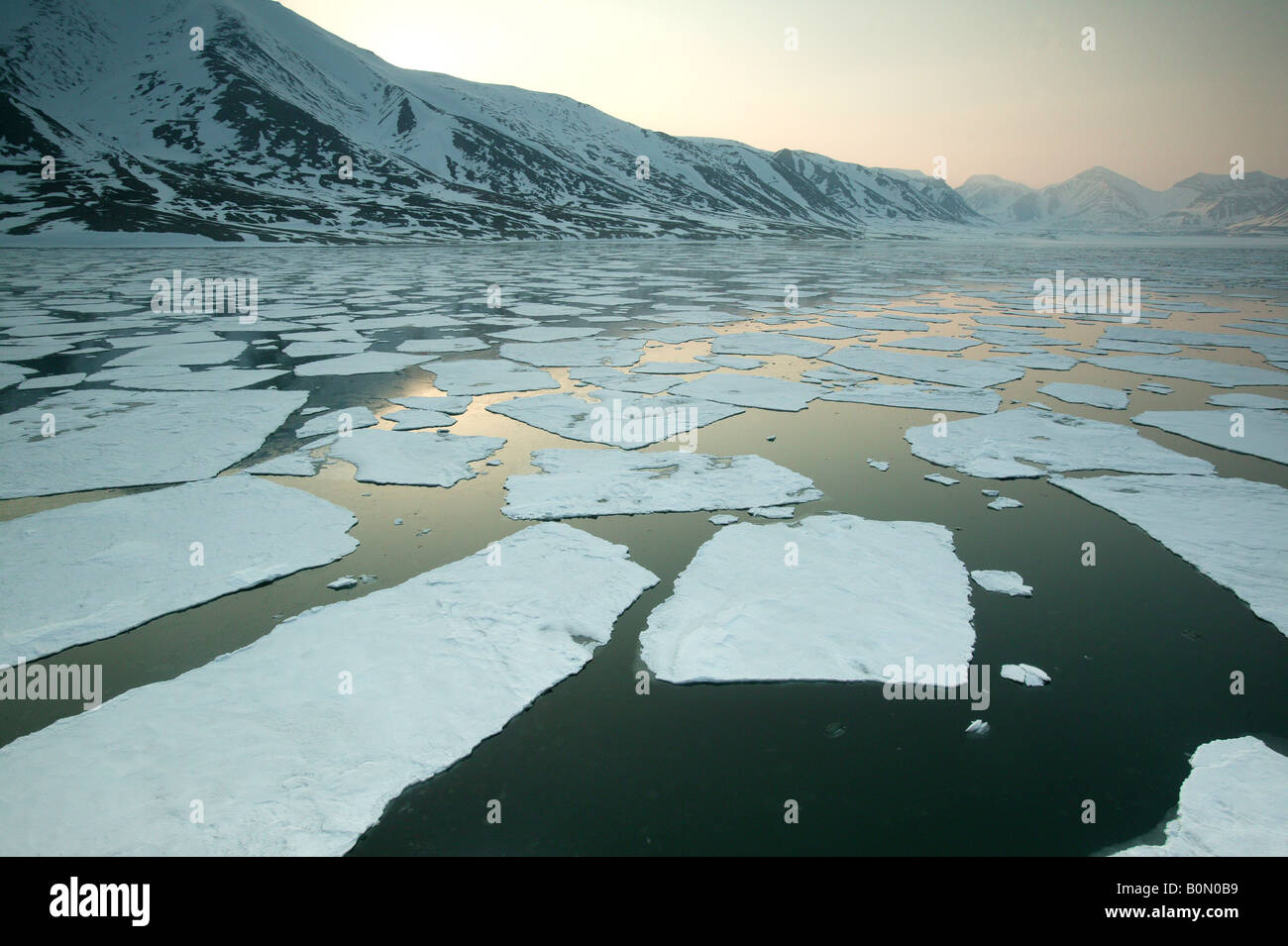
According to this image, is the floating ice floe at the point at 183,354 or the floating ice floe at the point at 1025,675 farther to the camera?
the floating ice floe at the point at 183,354

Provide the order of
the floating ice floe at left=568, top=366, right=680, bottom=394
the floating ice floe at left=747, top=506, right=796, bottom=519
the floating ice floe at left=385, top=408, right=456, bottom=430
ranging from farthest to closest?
the floating ice floe at left=568, top=366, right=680, bottom=394, the floating ice floe at left=385, top=408, right=456, bottom=430, the floating ice floe at left=747, top=506, right=796, bottom=519

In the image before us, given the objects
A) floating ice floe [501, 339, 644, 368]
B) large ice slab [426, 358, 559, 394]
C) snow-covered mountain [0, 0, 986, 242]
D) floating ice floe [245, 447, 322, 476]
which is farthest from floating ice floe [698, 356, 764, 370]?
snow-covered mountain [0, 0, 986, 242]

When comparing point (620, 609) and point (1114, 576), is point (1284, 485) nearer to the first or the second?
point (1114, 576)

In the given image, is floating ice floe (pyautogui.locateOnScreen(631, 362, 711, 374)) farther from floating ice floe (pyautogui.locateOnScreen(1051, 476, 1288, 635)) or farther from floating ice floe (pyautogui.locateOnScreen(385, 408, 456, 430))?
floating ice floe (pyautogui.locateOnScreen(1051, 476, 1288, 635))

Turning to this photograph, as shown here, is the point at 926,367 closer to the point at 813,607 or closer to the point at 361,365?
the point at 813,607


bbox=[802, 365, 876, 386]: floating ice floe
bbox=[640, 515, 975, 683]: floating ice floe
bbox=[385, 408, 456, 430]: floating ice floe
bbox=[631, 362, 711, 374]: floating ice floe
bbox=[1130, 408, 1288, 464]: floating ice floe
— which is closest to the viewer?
bbox=[640, 515, 975, 683]: floating ice floe

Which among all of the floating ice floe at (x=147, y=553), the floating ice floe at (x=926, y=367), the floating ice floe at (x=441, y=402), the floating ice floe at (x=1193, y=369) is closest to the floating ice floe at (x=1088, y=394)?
the floating ice floe at (x=926, y=367)

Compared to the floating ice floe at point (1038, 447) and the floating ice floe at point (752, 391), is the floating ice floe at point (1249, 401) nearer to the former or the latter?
the floating ice floe at point (1038, 447)
